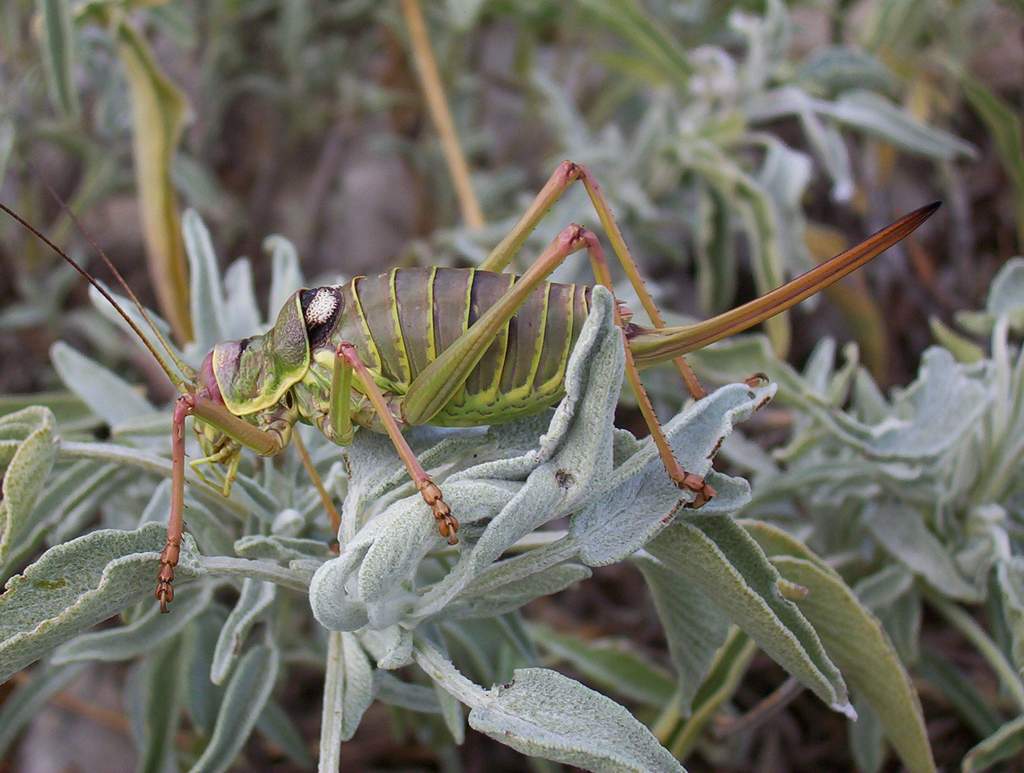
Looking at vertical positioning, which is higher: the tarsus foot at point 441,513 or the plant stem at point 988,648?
the tarsus foot at point 441,513

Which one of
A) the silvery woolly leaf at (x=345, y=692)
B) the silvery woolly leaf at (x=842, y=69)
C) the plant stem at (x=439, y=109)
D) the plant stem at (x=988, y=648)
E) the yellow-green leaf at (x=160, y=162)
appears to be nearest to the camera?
the silvery woolly leaf at (x=345, y=692)

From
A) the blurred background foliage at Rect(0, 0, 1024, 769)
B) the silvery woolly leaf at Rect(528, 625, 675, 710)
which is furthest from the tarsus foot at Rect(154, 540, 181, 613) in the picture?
the blurred background foliage at Rect(0, 0, 1024, 769)

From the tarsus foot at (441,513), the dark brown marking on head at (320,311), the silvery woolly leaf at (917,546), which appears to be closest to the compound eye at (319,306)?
the dark brown marking on head at (320,311)

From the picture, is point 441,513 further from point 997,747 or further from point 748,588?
point 997,747

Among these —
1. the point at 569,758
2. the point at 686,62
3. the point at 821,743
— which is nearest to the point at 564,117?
the point at 686,62

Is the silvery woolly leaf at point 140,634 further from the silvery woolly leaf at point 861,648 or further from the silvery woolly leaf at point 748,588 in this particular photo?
the silvery woolly leaf at point 861,648

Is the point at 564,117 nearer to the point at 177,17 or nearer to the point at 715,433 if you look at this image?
the point at 177,17

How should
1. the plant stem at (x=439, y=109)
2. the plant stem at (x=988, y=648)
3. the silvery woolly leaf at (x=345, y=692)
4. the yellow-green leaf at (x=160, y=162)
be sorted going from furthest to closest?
the plant stem at (x=439, y=109) → the yellow-green leaf at (x=160, y=162) → the plant stem at (x=988, y=648) → the silvery woolly leaf at (x=345, y=692)
